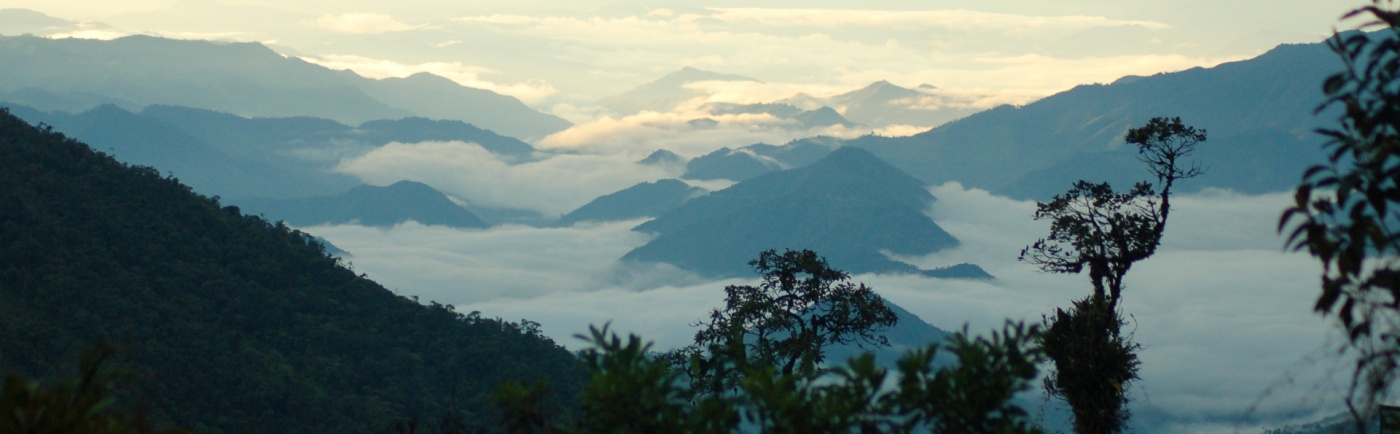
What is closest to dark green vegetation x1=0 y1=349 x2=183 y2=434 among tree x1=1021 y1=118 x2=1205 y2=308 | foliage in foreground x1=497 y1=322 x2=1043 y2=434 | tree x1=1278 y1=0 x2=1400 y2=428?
foliage in foreground x1=497 y1=322 x2=1043 y2=434

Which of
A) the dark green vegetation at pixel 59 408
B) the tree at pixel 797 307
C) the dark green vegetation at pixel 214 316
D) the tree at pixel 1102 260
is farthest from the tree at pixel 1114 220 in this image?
the dark green vegetation at pixel 214 316

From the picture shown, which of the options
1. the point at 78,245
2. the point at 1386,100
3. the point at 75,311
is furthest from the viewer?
the point at 78,245

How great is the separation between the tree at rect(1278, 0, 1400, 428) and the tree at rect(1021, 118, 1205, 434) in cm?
1229

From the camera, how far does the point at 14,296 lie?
49.1m

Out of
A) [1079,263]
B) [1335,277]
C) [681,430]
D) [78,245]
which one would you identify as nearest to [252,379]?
[78,245]

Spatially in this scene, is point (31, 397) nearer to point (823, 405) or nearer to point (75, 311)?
point (823, 405)

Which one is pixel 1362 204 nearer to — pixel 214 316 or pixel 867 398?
pixel 867 398

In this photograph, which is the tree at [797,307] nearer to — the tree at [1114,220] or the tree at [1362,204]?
the tree at [1114,220]

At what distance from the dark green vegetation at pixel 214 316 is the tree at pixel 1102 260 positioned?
24040 millimetres

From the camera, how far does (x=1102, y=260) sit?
22312mm

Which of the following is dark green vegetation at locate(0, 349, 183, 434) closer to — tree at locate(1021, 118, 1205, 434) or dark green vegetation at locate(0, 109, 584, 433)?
tree at locate(1021, 118, 1205, 434)

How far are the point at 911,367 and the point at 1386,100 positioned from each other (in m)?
3.95

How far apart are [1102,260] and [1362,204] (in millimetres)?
15004

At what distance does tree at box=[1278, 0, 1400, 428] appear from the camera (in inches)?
298
